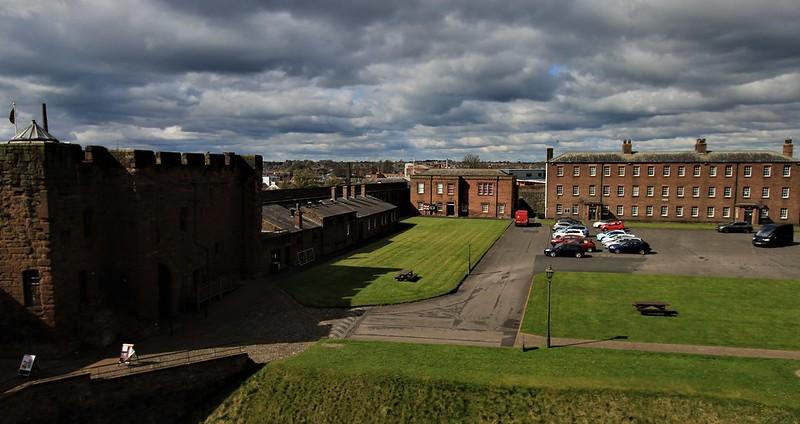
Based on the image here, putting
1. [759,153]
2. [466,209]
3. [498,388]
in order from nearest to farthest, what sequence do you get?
[498,388] → [759,153] → [466,209]

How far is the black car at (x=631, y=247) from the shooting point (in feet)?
145

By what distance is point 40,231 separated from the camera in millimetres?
20062

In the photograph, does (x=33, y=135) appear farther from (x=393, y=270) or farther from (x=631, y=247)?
(x=631, y=247)

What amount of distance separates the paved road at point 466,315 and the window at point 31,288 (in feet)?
42.5

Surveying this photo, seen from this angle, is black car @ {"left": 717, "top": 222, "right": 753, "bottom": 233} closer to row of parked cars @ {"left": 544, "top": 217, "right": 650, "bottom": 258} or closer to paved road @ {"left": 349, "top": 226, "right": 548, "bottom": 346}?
row of parked cars @ {"left": 544, "top": 217, "right": 650, "bottom": 258}

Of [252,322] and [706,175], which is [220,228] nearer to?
[252,322]

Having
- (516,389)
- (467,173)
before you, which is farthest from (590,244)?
(467,173)

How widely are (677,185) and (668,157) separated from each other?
380 centimetres

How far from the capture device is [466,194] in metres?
75.2

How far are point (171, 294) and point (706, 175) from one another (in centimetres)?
6362

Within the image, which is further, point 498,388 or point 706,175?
point 706,175

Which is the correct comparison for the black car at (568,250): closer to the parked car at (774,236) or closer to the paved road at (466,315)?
the paved road at (466,315)

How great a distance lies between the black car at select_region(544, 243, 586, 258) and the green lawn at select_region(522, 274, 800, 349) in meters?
6.79

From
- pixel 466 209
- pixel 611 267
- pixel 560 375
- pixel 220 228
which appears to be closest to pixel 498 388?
pixel 560 375
